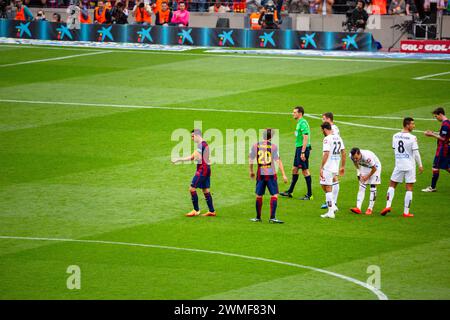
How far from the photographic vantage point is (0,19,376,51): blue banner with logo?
4569 cm

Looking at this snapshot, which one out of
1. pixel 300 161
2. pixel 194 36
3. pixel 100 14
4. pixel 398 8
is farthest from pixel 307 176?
pixel 100 14

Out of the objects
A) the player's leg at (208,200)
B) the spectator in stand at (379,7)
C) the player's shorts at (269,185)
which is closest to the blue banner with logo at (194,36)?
the spectator in stand at (379,7)

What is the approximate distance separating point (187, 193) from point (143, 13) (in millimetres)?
28168

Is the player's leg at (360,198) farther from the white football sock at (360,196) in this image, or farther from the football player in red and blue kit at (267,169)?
the football player in red and blue kit at (267,169)

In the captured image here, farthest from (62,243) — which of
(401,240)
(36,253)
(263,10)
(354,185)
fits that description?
(263,10)

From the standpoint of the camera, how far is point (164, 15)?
4866 cm

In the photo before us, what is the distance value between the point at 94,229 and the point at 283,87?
1872 centimetres

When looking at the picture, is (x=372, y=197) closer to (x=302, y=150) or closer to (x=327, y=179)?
(x=327, y=179)

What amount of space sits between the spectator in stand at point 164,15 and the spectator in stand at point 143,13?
0.50 metres

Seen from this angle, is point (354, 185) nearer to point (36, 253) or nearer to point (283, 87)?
point (36, 253)

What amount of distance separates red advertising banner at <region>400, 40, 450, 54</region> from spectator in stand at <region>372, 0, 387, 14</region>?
12.5 feet

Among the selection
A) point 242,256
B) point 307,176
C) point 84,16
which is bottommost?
point 242,256

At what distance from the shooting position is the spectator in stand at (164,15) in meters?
48.2

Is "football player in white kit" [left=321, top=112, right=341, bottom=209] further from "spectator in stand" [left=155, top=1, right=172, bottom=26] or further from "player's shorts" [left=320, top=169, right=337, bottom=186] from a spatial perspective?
"spectator in stand" [left=155, top=1, right=172, bottom=26]
